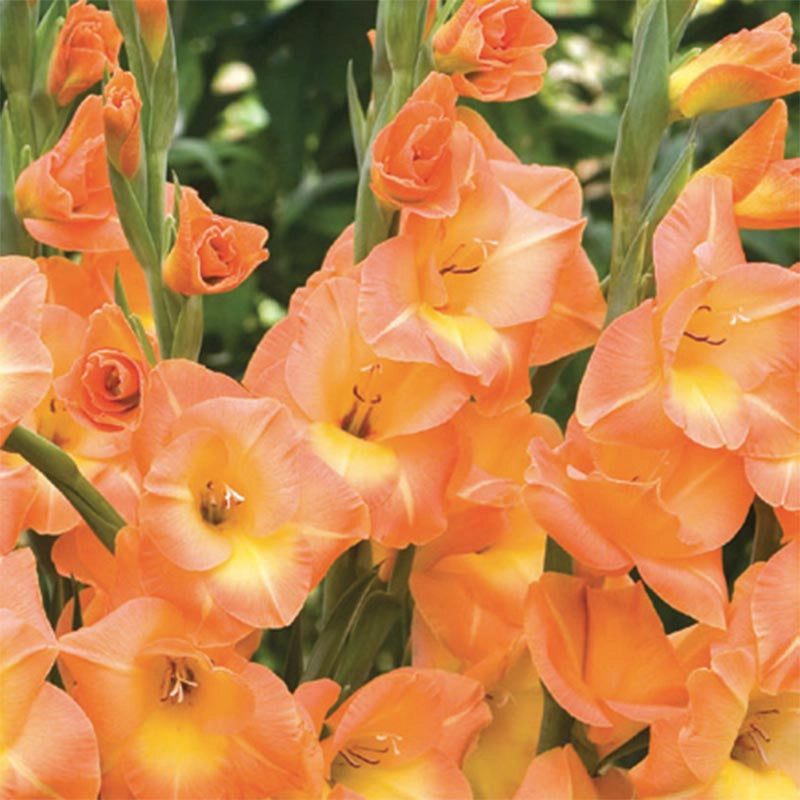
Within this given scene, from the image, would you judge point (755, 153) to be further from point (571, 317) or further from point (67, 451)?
point (67, 451)

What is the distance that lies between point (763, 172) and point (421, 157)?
13 centimetres

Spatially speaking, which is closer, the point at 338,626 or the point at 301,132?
the point at 338,626

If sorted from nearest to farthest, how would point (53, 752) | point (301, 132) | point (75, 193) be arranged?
point (53, 752) → point (75, 193) → point (301, 132)

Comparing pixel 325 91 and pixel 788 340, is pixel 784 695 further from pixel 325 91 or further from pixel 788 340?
pixel 325 91

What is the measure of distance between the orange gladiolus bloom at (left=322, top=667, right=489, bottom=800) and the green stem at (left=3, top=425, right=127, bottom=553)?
95mm

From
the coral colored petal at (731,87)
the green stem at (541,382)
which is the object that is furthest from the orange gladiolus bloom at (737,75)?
the green stem at (541,382)

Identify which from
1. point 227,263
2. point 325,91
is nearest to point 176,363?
point 227,263

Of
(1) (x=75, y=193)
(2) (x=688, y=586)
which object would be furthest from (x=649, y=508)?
(1) (x=75, y=193)

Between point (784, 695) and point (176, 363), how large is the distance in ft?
0.77

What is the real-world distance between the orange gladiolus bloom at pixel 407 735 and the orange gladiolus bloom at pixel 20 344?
0.41ft

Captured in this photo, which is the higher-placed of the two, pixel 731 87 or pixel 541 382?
pixel 731 87

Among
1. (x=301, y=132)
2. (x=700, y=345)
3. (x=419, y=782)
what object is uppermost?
(x=700, y=345)

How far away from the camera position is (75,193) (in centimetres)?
57

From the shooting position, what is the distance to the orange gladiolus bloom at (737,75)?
54cm
